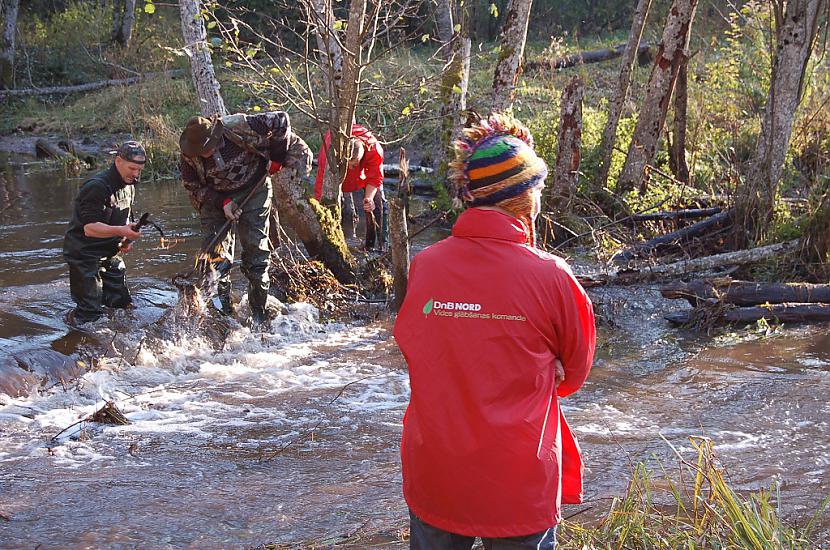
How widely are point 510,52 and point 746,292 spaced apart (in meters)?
4.03

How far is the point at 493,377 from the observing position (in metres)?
2.49

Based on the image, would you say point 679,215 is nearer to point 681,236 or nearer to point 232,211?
point 681,236

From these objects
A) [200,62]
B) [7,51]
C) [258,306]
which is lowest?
[258,306]

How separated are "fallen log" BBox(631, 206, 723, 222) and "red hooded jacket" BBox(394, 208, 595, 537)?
304 inches

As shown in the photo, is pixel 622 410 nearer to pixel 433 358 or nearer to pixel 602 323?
pixel 602 323

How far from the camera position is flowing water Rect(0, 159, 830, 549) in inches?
173

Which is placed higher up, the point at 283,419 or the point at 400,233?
the point at 400,233

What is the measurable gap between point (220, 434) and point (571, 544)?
2.88 metres

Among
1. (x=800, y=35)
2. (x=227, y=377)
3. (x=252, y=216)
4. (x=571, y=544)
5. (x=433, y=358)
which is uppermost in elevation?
(x=800, y=35)

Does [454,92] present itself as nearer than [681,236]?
No

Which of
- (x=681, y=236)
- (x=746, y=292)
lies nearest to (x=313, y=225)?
(x=681, y=236)

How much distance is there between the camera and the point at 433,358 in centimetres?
258

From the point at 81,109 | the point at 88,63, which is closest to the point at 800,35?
the point at 81,109

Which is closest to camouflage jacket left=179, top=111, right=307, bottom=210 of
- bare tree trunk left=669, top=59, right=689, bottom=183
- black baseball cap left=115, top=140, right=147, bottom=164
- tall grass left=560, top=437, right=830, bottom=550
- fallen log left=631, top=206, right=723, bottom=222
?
black baseball cap left=115, top=140, right=147, bottom=164
